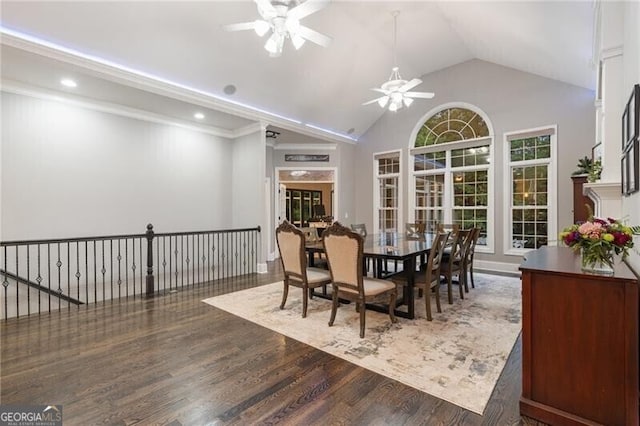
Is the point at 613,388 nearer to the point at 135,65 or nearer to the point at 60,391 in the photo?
the point at 60,391

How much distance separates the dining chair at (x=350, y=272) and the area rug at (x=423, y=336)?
0.24 m

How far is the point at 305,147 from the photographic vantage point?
794 cm

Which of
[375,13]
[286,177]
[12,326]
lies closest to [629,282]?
[375,13]

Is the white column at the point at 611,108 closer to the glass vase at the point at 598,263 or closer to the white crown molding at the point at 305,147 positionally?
the glass vase at the point at 598,263

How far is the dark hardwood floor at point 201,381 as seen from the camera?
1843mm

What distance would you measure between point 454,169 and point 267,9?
5217mm

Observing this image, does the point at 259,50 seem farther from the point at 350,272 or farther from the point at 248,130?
the point at 350,272

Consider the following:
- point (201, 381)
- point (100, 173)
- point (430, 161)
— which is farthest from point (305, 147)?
point (201, 381)

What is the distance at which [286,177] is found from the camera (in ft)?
26.7

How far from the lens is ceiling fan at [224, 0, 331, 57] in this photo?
9.37ft

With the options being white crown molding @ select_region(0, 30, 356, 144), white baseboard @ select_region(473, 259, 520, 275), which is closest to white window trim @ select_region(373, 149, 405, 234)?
white baseboard @ select_region(473, 259, 520, 275)

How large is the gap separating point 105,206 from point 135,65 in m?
2.37

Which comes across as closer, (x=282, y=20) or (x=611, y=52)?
(x=611, y=52)

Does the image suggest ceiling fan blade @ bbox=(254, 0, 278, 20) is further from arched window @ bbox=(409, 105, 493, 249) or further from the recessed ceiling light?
arched window @ bbox=(409, 105, 493, 249)
